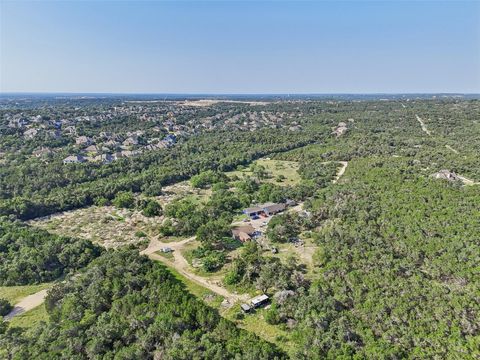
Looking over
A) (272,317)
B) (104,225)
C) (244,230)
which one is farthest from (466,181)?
(104,225)

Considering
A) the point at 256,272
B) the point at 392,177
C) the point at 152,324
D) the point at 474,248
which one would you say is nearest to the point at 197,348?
the point at 152,324

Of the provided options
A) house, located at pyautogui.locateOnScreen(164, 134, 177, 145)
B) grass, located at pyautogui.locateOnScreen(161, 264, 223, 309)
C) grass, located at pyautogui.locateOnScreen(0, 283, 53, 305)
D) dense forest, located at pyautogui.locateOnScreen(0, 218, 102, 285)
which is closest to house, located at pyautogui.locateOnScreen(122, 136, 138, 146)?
house, located at pyautogui.locateOnScreen(164, 134, 177, 145)

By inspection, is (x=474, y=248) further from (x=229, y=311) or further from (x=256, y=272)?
(x=229, y=311)

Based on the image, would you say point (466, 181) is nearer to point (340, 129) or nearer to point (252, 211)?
point (252, 211)

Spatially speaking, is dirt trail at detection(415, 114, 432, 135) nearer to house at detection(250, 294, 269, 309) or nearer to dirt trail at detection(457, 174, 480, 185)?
dirt trail at detection(457, 174, 480, 185)

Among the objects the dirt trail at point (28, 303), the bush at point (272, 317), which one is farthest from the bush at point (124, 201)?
the bush at point (272, 317)

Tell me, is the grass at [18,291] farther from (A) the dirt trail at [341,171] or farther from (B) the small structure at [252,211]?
(A) the dirt trail at [341,171]
